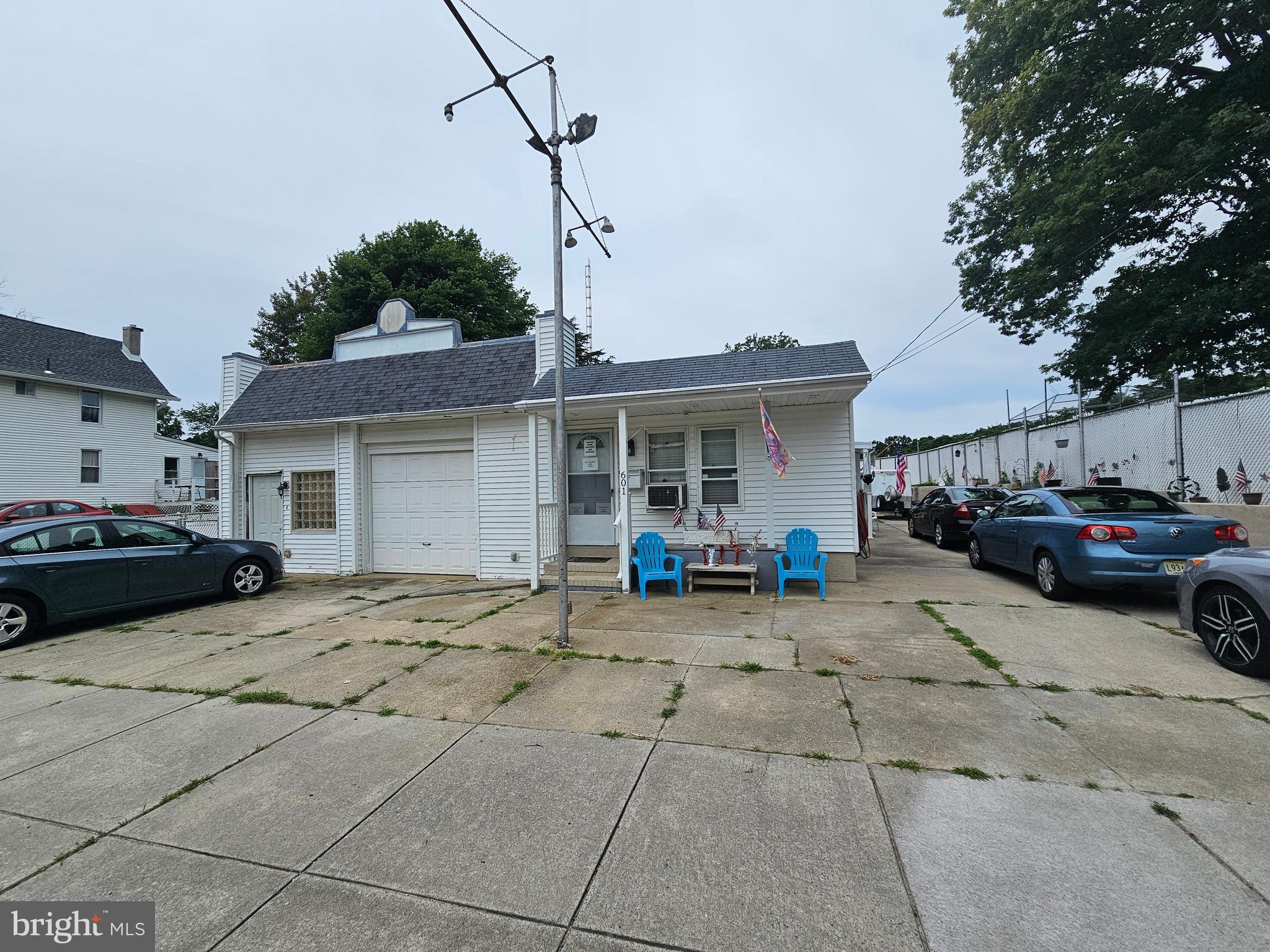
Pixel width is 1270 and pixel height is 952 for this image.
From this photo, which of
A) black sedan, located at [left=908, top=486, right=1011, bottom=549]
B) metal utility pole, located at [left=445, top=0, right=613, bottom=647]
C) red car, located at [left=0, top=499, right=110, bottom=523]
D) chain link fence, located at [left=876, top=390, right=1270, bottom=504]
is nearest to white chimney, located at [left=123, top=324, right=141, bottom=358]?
red car, located at [left=0, top=499, right=110, bottom=523]

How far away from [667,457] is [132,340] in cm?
2348

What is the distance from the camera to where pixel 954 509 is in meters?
11.7

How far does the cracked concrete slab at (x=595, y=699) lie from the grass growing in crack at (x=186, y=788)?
1493mm

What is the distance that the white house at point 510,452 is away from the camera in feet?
25.5

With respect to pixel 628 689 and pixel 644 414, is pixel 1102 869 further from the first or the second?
pixel 644 414

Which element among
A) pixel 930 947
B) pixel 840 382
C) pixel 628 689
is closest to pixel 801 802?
pixel 930 947

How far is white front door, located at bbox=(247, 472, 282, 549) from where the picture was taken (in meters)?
10.7

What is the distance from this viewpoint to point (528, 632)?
220 inches

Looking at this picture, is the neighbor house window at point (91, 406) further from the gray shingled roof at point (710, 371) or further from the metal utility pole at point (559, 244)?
the metal utility pole at point (559, 244)

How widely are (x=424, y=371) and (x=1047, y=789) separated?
34.5 ft

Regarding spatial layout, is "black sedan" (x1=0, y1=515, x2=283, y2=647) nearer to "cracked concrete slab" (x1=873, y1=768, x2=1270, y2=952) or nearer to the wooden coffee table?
the wooden coffee table

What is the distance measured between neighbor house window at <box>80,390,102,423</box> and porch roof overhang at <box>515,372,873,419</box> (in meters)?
18.8

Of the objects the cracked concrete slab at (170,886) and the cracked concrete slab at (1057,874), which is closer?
the cracked concrete slab at (1057,874)

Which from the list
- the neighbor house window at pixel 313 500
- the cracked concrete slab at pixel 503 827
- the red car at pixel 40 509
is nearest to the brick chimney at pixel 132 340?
the red car at pixel 40 509
